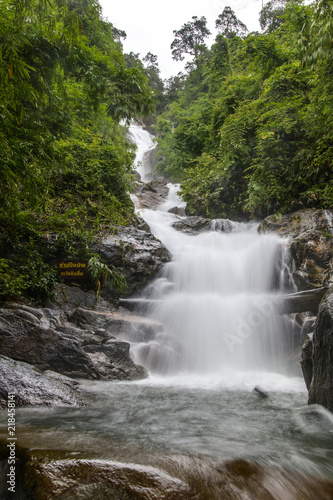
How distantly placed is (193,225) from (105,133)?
563 centimetres

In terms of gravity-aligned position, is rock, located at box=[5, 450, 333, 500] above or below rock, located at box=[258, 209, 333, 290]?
below

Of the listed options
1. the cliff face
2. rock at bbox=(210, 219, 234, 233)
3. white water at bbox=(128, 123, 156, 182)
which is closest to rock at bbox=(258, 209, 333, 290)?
the cliff face

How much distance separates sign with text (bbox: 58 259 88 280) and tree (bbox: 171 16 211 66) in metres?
38.2

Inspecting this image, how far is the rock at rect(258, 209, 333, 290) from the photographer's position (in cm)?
672

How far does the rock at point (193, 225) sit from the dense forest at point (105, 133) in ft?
3.51

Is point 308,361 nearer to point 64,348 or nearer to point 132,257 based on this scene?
point 64,348

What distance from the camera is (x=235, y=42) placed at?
19.9 meters

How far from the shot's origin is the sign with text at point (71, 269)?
6328 mm

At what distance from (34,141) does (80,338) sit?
137 inches

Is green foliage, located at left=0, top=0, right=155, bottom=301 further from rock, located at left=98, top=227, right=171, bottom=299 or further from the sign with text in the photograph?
rock, located at left=98, top=227, right=171, bottom=299

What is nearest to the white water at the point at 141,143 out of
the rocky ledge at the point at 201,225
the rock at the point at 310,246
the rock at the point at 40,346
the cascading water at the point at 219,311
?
the rocky ledge at the point at 201,225

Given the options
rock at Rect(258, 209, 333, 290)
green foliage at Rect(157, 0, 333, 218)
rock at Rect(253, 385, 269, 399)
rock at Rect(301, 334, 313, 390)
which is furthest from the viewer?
green foliage at Rect(157, 0, 333, 218)

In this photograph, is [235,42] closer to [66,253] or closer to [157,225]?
[157,225]

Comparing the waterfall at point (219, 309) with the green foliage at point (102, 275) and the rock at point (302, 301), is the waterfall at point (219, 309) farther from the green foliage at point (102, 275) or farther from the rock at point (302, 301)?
the green foliage at point (102, 275)
